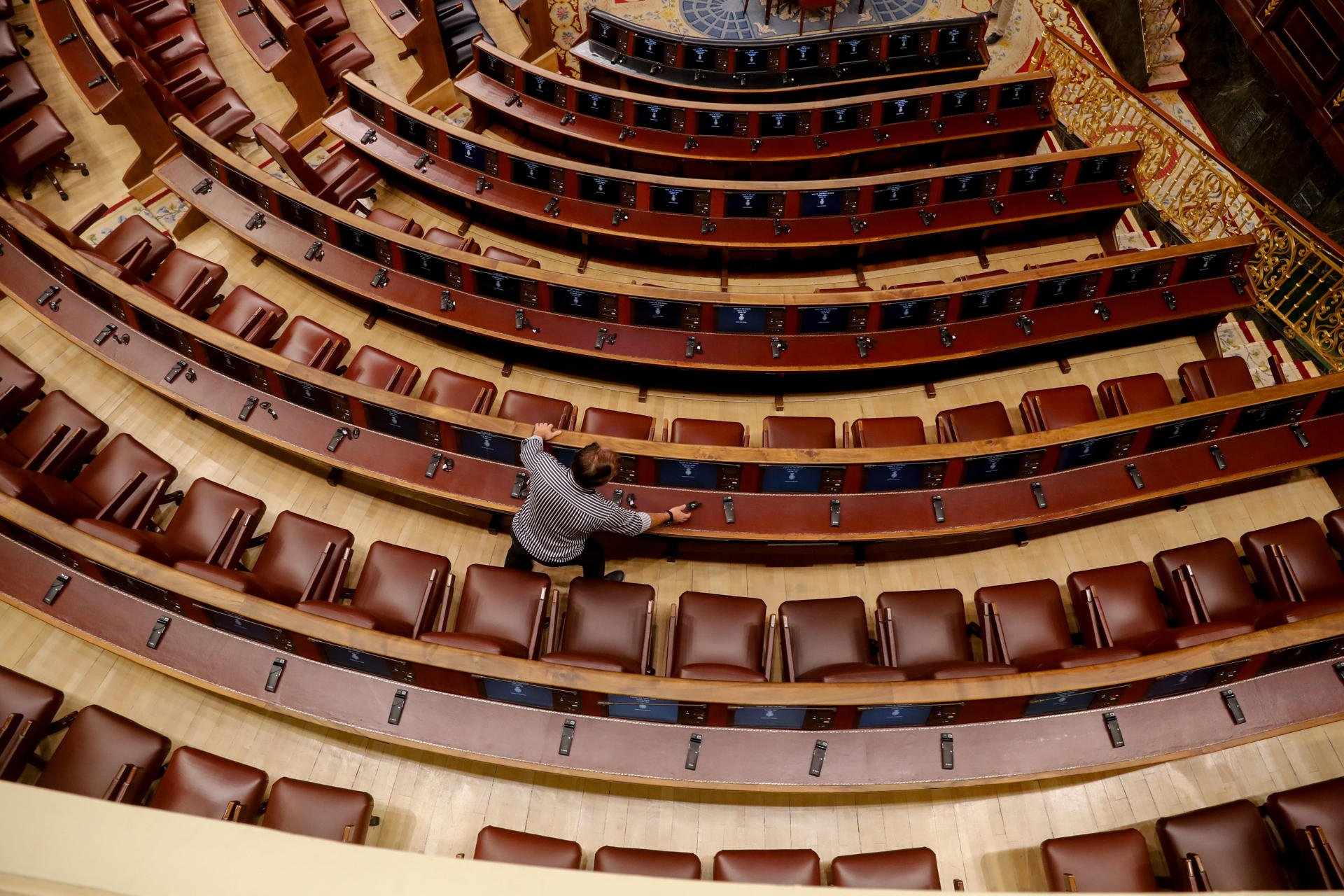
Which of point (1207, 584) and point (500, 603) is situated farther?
point (1207, 584)

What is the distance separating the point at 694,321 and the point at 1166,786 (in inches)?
118

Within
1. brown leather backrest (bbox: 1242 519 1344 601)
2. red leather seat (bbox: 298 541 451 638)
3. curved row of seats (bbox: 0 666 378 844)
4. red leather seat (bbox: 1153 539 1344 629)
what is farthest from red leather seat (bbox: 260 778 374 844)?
brown leather backrest (bbox: 1242 519 1344 601)

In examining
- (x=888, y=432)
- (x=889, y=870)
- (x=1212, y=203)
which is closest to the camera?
(x=889, y=870)

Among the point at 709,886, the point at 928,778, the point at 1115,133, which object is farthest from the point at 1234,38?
the point at 709,886

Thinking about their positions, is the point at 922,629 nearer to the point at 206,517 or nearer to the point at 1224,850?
the point at 1224,850

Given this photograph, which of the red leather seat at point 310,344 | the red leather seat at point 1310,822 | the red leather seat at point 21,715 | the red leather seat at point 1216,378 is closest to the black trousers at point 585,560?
the red leather seat at point 310,344

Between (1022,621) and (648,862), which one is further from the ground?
(1022,621)

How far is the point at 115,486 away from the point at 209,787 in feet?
Result: 5.31

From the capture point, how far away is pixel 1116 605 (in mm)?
3871

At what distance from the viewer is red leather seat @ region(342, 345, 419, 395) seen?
4492 mm

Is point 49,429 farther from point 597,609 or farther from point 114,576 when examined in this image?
point 597,609

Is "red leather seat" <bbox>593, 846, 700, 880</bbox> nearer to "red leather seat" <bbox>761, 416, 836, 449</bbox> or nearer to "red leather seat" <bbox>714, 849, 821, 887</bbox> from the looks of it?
"red leather seat" <bbox>714, 849, 821, 887</bbox>

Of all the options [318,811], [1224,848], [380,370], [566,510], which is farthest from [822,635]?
[380,370]

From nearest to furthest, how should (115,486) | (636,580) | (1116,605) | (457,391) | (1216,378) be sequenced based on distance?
(1116,605) → (115,486) → (636,580) → (457,391) → (1216,378)
